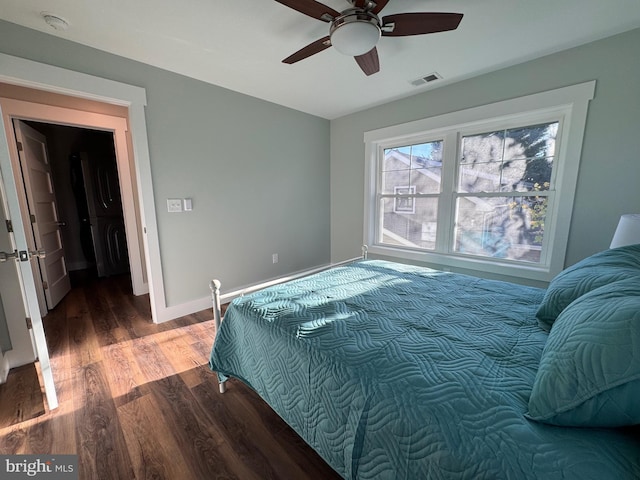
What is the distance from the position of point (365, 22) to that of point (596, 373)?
180cm

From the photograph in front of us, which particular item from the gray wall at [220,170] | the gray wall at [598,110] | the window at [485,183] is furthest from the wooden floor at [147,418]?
the gray wall at [598,110]

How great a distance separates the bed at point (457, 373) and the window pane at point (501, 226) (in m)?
1.32

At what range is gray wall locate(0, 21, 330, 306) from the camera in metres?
2.29

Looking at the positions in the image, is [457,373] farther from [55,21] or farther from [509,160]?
[55,21]

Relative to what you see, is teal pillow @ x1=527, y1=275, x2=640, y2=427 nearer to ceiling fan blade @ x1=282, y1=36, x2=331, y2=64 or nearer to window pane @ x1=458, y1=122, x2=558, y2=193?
ceiling fan blade @ x1=282, y1=36, x2=331, y2=64

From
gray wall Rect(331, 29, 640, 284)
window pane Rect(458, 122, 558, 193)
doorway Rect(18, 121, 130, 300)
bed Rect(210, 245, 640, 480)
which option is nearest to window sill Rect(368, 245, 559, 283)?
gray wall Rect(331, 29, 640, 284)

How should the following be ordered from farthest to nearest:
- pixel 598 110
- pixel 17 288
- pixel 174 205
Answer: pixel 174 205, pixel 598 110, pixel 17 288

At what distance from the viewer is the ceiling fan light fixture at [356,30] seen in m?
1.46

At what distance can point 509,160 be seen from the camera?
2.64 meters

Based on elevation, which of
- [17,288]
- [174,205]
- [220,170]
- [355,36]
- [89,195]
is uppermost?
[355,36]

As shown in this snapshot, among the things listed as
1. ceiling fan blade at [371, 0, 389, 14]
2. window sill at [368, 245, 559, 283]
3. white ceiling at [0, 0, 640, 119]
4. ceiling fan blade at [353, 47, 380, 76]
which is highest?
white ceiling at [0, 0, 640, 119]

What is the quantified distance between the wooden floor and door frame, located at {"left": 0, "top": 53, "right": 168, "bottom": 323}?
0.52m

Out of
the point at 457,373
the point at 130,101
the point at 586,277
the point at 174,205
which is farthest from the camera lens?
the point at 174,205

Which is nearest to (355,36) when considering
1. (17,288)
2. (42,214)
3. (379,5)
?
(379,5)
